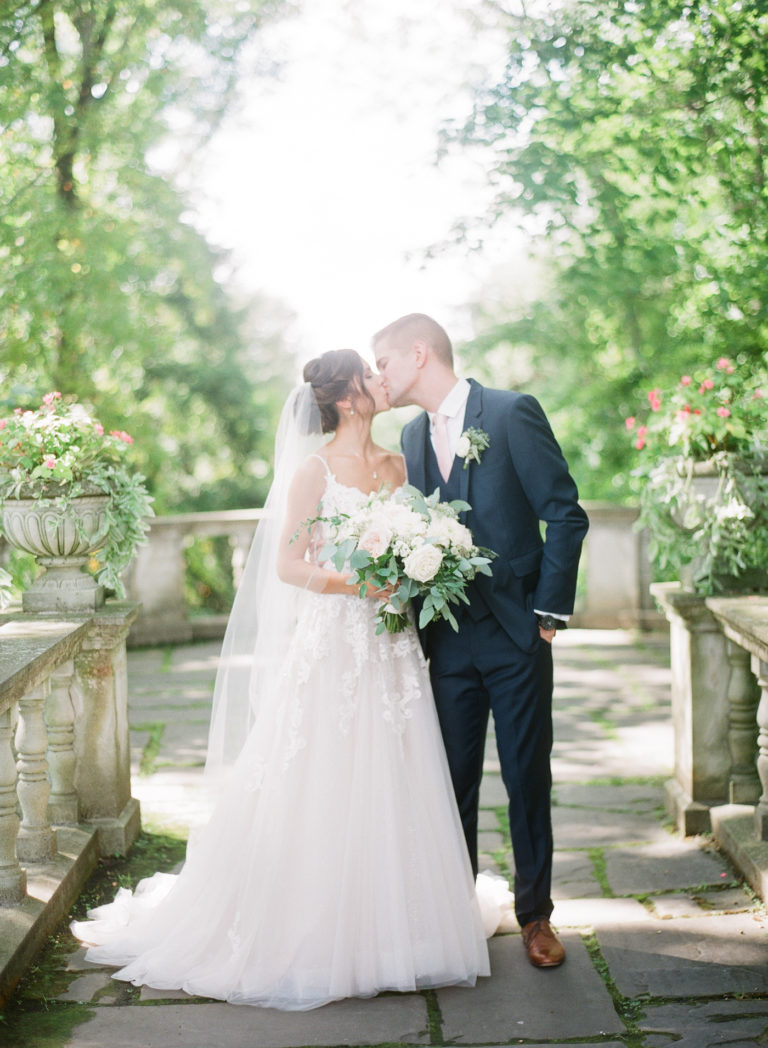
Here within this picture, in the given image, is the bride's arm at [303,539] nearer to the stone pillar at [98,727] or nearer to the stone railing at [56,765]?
the stone railing at [56,765]

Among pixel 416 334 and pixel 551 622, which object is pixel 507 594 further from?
pixel 416 334

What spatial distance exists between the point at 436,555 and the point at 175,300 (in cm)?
1355

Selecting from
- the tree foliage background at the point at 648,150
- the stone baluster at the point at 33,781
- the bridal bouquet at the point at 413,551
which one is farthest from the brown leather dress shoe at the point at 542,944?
the tree foliage background at the point at 648,150

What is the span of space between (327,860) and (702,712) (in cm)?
198

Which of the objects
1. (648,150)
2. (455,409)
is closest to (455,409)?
(455,409)

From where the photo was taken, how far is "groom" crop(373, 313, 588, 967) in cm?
333

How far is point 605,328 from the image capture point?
34.5 ft

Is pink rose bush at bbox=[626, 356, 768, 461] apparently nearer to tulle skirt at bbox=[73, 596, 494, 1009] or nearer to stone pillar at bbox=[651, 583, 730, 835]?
stone pillar at bbox=[651, 583, 730, 835]

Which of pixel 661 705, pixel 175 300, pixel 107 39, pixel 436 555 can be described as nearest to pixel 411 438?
pixel 436 555

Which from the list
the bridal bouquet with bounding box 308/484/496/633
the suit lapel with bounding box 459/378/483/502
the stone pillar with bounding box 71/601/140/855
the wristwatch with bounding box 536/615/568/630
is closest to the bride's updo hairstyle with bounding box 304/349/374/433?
the suit lapel with bounding box 459/378/483/502

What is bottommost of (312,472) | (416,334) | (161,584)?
(161,584)

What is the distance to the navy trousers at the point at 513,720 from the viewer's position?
3383 mm

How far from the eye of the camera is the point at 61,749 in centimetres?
419

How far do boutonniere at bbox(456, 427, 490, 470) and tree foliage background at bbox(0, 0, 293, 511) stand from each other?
3959mm
